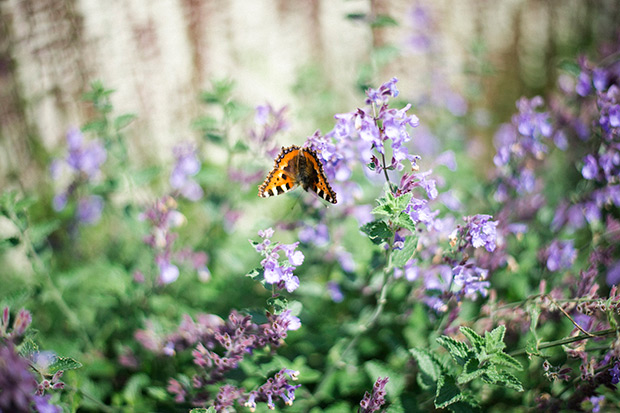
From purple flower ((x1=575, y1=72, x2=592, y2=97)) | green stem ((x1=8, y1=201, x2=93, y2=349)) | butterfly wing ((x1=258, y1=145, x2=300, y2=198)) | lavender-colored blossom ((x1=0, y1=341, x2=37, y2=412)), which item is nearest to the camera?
lavender-colored blossom ((x1=0, y1=341, x2=37, y2=412))

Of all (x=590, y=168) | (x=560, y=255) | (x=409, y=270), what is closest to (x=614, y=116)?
(x=590, y=168)

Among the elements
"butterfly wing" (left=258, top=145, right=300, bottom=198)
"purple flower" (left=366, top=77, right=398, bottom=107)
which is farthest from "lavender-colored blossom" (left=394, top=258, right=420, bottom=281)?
"purple flower" (left=366, top=77, right=398, bottom=107)

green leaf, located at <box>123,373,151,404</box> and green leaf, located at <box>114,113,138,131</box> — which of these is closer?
green leaf, located at <box>123,373,151,404</box>

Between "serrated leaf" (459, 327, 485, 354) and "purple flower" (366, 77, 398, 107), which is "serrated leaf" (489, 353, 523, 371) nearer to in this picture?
"serrated leaf" (459, 327, 485, 354)

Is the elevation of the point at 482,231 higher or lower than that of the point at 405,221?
lower

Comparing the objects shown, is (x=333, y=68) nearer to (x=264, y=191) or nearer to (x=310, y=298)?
(x=310, y=298)

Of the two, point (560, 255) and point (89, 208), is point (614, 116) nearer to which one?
point (560, 255)
